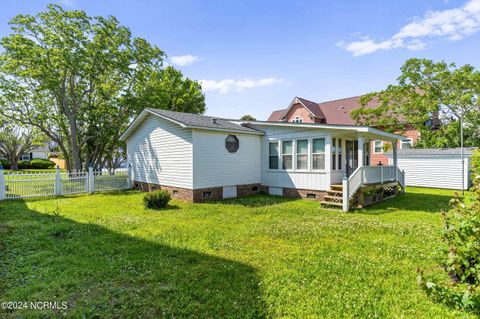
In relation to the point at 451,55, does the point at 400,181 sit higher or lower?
lower

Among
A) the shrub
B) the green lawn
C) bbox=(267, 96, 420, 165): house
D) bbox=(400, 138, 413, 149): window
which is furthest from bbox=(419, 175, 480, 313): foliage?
bbox=(267, 96, 420, 165): house

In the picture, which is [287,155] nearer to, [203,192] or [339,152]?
[339,152]

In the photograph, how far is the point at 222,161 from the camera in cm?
1195

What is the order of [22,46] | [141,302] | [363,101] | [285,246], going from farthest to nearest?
1. [363,101]
2. [22,46]
3. [285,246]
4. [141,302]

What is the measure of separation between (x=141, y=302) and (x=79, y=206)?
8625 millimetres

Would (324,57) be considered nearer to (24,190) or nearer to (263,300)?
(263,300)

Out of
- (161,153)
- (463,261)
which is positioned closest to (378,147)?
(161,153)

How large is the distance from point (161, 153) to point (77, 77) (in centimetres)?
1280

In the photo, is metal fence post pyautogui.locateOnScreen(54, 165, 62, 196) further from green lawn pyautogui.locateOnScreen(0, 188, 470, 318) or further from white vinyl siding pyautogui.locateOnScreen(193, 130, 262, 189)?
white vinyl siding pyautogui.locateOnScreen(193, 130, 262, 189)

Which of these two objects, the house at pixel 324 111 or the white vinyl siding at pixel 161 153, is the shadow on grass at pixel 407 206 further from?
the house at pixel 324 111

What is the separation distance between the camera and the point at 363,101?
25.5 m

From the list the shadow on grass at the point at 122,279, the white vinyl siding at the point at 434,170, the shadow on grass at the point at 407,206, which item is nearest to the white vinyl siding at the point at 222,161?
the shadow on grass at the point at 122,279

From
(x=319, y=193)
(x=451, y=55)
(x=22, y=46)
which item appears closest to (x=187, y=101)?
(x=22, y=46)

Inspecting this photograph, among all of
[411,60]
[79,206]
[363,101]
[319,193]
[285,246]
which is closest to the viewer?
[285,246]
